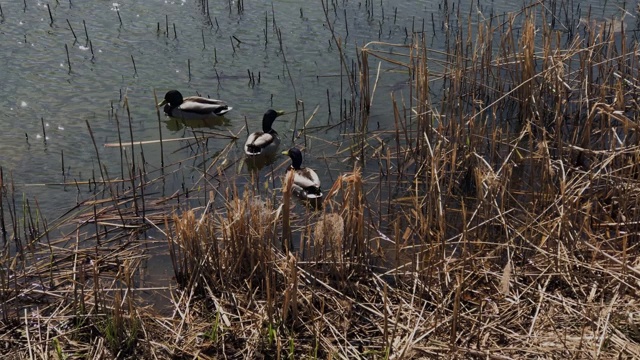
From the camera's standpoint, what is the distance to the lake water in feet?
26.5

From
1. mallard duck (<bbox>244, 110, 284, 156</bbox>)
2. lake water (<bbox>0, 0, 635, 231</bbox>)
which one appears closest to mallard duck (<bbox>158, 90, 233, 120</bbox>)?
lake water (<bbox>0, 0, 635, 231</bbox>)

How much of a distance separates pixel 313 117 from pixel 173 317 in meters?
4.05

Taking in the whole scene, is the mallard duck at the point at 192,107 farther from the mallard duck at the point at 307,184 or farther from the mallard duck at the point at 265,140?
the mallard duck at the point at 307,184

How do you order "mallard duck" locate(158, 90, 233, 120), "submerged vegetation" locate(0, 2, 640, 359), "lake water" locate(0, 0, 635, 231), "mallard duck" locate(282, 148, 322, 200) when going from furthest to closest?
"mallard duck" locate(158, 90, 233, 120)
"lake water" locate(0, 0, 635, 231)
"mallard duck" locate(282, 148, 322, 200)
"submerged vegetation" locate(0, 2, 640, 359)

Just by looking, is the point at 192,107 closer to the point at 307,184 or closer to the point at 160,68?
the point at 160,68

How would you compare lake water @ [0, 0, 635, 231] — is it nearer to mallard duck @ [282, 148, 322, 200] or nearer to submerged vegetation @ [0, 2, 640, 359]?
mallard duck @ [282, 148, 322, 200]

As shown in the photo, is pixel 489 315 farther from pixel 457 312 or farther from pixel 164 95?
pixel 164 95

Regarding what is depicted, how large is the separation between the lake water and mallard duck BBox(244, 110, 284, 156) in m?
0.23

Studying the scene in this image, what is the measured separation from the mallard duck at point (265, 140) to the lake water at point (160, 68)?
9.2 inches

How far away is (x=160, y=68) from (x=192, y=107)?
1.21 meters

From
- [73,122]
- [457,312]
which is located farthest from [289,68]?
[457,312]

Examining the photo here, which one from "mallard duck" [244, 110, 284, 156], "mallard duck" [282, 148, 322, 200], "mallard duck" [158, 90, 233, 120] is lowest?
"mallard duck" [282, 148, 322, 200]

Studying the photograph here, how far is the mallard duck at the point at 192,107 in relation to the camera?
29.3ft

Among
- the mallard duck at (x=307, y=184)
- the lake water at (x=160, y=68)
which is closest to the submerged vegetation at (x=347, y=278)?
the mallard duck at (x=307, y=184)
